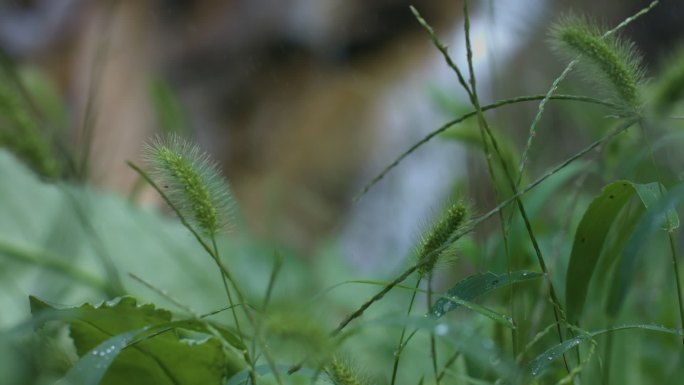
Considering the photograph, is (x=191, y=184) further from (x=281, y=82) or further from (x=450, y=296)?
(x=281, y=82)


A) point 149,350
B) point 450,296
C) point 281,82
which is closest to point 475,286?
point 450,296

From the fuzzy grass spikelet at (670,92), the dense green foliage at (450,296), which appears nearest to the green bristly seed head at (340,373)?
the dense green foliage at (450,296)

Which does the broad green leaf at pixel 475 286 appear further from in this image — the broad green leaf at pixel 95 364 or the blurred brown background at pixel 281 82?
the blurred brown background at pixel 281 82

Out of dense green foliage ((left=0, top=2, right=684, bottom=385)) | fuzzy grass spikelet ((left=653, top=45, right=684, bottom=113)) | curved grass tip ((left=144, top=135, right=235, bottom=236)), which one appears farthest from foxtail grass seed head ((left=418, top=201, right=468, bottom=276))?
fuzzy grass spikelet ((left=653, top=45, right=684, bottom=113))

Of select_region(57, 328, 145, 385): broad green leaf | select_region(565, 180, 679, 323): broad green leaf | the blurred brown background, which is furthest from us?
the blurred brown background

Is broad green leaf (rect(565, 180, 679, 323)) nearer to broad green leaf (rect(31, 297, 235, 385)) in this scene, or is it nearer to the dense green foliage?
the dense green foliage

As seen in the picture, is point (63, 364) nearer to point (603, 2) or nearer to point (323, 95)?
point (603, 2)
